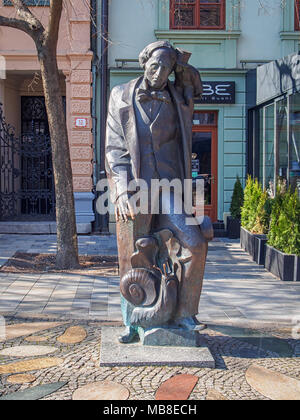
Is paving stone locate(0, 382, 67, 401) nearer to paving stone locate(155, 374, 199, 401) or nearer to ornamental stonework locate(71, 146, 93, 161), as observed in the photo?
paving stone locate(155, 374, 199, 401)

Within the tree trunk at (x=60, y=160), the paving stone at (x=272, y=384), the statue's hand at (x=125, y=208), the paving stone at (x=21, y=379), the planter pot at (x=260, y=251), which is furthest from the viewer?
the planter pot at (x=260, y=251)

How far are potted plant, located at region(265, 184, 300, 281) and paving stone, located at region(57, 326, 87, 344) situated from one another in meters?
3.56

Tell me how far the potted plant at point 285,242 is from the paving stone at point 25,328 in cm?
358

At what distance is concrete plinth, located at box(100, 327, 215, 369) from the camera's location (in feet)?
12.8

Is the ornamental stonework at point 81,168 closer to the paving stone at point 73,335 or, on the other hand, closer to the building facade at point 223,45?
the building facade at point 223,45

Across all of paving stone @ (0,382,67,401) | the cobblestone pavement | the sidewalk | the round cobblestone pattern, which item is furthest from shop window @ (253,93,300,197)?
paving stone @ (0,382,67,401)

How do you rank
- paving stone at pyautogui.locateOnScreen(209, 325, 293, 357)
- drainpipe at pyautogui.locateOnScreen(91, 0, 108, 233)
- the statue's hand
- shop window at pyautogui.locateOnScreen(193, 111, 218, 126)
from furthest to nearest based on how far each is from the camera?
shop window at pyautogui.locateOnScreen(193, 111, 218, 126), drainpipe at pyautogui.locateOnScreen(91, 0, 108, 233), paving stone at pyautogui.locateOnScreen(209, 325, 293, 357), the statue's hand

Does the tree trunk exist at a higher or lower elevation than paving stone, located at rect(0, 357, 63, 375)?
higher

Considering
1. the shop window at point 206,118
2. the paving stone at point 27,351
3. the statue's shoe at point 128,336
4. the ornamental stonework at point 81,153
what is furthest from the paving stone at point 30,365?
the shop window at point 206,118

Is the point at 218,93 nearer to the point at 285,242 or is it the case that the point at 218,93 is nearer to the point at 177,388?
the point at 285,242

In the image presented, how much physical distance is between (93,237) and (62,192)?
3.94 metres

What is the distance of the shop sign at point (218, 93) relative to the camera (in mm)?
13102

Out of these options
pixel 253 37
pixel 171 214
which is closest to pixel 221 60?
pixel 253 37
